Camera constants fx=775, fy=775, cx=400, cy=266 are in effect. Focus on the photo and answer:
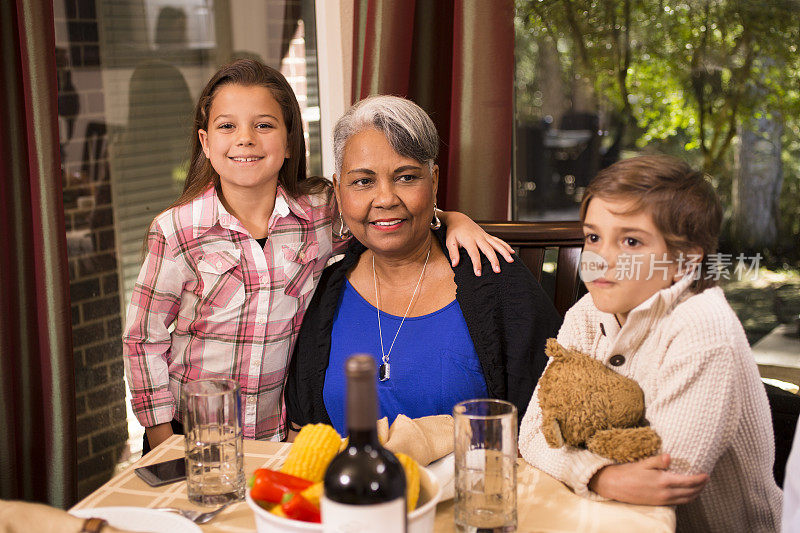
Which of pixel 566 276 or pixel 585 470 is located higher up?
pixel 566 276

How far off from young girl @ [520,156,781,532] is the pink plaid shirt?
0.90 metres

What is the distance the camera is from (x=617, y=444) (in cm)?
110

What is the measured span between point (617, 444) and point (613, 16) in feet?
4.40

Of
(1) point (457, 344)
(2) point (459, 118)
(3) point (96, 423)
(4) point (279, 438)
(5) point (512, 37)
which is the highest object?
(5) point (512, 37)

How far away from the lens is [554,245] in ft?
5.66

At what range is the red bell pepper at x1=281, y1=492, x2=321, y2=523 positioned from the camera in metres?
0.96

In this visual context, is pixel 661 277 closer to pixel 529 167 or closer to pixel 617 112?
pixel 617 112

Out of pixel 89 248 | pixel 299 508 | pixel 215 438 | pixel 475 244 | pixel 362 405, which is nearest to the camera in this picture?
pixel 362 405

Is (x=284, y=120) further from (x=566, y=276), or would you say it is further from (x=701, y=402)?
(x=701, y=402)

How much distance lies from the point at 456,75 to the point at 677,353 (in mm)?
1269

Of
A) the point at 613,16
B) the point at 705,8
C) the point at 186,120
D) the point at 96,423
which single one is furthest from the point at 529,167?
the point at 96,423

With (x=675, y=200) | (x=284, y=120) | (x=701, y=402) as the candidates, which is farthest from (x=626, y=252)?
(x=284, y=120)

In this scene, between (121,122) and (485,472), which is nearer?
(485,472)

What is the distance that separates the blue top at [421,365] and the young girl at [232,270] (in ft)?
0.60
